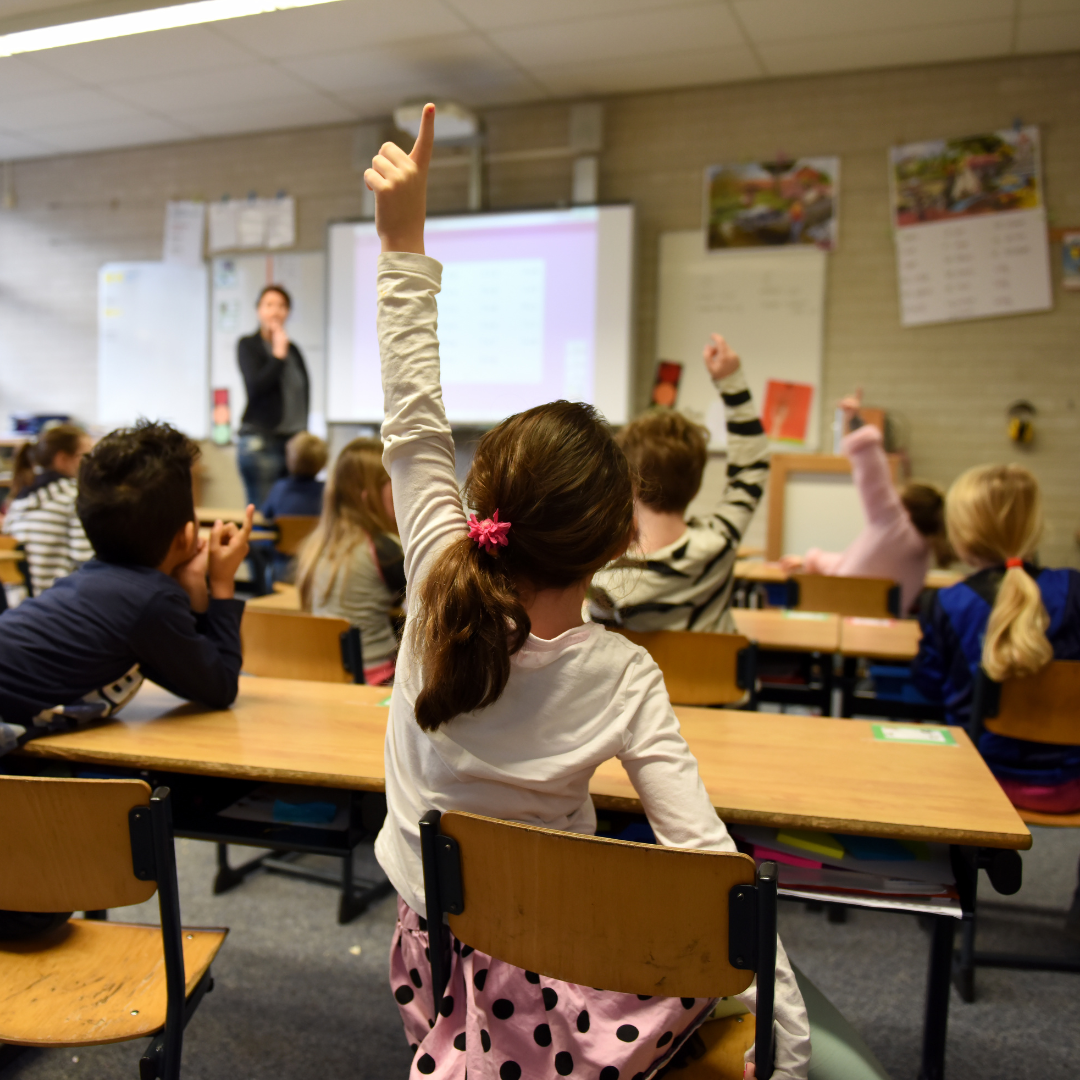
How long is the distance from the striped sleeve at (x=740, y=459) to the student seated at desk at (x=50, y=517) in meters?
2.44

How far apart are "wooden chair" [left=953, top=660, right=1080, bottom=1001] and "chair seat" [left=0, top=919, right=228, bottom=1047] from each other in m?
1.47

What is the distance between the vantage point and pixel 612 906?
2.98 ft

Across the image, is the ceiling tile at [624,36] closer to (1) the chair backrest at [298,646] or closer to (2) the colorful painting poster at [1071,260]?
(2) the colorful painting poster at [1071,260]

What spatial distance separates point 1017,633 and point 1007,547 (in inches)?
10.2

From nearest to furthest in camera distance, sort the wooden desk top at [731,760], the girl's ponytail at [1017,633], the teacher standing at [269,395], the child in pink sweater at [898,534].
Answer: the wooden desk top at [731,760], the girl's ponytail at [1017,633], the child in pink sweater at [898,534], the teacher standing at [269,395]

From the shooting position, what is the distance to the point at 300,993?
190 centimetres

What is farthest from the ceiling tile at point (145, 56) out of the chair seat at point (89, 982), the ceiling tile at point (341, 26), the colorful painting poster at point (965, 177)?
the chair seat at point (89, 982)

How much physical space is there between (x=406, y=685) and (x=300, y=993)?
1194mm

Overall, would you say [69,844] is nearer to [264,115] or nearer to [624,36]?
[624,36]

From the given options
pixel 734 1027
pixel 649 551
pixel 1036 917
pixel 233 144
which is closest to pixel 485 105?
pixel 233 144

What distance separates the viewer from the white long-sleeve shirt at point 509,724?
968 millimetres

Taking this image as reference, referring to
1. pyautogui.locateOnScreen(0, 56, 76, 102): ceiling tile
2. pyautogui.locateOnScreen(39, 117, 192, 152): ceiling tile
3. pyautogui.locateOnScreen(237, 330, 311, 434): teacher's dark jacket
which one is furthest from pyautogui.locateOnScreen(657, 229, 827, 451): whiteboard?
pyautogui.locateOnScreen(0, 56, 76, 102): ceiling tile

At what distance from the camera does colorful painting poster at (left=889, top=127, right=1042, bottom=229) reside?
4.59 meters

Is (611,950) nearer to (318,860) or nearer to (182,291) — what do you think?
(318,860)
